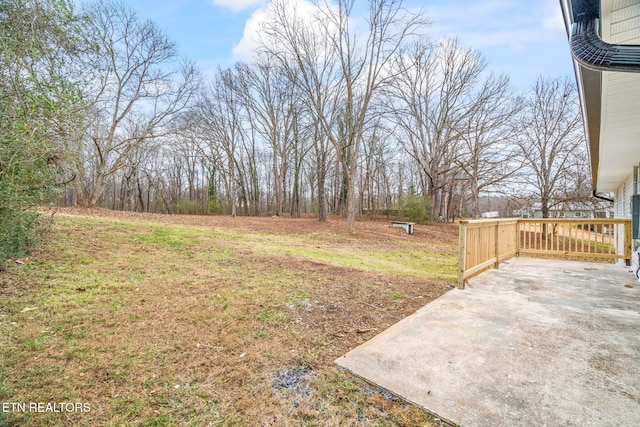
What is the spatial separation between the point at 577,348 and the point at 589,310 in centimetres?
136

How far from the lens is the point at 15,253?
3.88 meters

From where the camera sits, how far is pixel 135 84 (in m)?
13.5

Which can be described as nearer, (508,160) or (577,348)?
(577,348)

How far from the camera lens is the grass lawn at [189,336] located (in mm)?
1686

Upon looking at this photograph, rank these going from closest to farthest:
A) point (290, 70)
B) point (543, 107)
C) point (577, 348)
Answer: point (577, 348) < point (290, 70) < point (543, 107)

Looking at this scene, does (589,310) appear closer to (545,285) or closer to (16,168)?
(545,285)

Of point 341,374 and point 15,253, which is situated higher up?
point 15,253

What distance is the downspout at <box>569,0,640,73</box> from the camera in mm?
1729

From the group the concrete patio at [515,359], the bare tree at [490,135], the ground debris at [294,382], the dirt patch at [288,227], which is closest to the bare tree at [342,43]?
the dirt patch at [288,227]

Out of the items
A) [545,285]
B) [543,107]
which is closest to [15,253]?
[545,285]

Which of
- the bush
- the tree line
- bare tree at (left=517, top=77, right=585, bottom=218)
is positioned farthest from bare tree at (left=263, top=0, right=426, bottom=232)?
the bush

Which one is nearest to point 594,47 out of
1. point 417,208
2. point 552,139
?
point 552,139

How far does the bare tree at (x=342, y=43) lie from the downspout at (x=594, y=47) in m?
9.34

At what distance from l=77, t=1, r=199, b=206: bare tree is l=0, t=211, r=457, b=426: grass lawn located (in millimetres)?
9812
